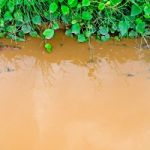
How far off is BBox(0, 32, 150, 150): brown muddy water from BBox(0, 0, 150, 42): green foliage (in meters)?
0.08

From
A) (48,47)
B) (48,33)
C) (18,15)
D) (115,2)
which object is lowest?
(48,47)

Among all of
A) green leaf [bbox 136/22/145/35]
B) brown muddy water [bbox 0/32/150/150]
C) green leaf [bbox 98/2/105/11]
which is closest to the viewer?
brown muddy water [bbox 0/32/150/150]

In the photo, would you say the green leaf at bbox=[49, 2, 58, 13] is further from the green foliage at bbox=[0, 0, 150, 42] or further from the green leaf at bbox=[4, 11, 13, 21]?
the green leaf at bbox=[4, 11, 13, 21]

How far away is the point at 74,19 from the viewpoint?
268 centimetres

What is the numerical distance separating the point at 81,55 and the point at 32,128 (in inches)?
26.8

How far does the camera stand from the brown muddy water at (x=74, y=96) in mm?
2256

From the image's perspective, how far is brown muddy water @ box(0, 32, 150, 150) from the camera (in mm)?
2256

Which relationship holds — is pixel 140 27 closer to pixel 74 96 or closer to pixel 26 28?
pixel 74 96

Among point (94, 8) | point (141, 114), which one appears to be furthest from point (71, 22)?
point (141, 114)

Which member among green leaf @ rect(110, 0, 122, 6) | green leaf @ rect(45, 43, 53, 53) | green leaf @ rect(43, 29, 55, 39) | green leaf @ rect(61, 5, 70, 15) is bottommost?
green leaf @ rect(45, 43, 53, 53)

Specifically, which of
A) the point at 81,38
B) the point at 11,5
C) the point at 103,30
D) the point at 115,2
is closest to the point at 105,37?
the point at 103,30

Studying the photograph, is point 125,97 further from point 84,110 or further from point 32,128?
point 32,128

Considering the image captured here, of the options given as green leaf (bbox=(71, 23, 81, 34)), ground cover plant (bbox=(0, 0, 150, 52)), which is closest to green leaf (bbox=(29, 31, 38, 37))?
ground cover plant (bbox=(0, 0, 150, 52))

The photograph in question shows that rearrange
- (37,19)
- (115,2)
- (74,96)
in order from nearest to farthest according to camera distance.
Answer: (74,96), (115,2), (37,19)
